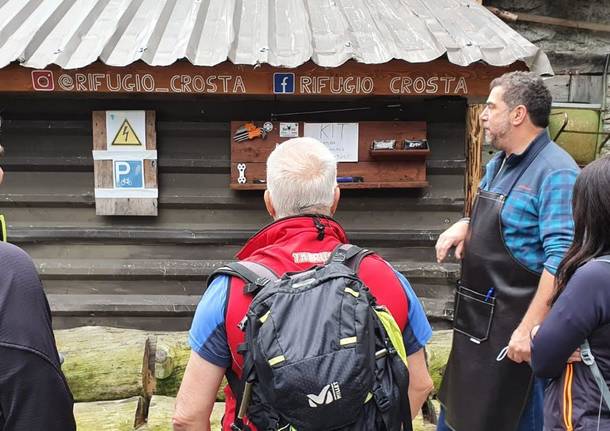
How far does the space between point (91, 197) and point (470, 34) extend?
10.8 feet

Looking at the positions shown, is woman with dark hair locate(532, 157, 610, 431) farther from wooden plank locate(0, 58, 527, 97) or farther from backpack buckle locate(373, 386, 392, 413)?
wooden plank locate(0, 58, 527, 97)

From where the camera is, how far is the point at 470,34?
4086 millimetres

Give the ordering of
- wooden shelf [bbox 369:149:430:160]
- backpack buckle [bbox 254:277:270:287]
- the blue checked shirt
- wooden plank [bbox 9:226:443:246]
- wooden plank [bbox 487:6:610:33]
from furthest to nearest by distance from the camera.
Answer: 1. wooden plank [bbox 487:6:610:33]
2. wooden plank [bbox 9:226:443:246]
3. wooden shelf [bbox 369:149:430:160]
4. the blue checked shirt
5. backpack buckle [bbox 254:277:270:287]

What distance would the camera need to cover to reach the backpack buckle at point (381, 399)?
156 centimetres

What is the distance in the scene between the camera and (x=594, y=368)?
1865mm

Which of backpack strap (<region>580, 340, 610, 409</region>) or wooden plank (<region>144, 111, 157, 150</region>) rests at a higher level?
wooden plank (<region>144, 111, 157, 150</region>)

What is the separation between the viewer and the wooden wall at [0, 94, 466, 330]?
4609 millimetres

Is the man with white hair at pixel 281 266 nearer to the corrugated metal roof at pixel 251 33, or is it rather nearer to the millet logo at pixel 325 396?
the millet logo at pixel 325 396

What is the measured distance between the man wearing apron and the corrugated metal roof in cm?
114

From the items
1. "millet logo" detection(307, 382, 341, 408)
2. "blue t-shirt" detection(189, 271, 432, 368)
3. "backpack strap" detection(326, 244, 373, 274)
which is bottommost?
"millet logo" detection(307, 382, 341, 408)

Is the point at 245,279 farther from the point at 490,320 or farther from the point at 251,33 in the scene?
the point at 251,33

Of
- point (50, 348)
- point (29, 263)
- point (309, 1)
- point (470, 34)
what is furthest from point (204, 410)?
point (309, 1)

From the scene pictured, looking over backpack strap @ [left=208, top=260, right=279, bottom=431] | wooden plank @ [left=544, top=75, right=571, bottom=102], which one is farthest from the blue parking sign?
wooden plank @ [left=544, top=75, right=571, bottom=102]

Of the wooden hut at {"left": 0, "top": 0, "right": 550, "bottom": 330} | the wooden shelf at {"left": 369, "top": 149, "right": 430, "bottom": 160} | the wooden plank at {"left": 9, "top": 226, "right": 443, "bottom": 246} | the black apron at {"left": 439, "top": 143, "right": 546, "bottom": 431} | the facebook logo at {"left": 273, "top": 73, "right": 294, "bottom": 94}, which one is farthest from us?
the wooden plank at {"left": 9, "top": 226, "right": 443, "bottom": 246}
